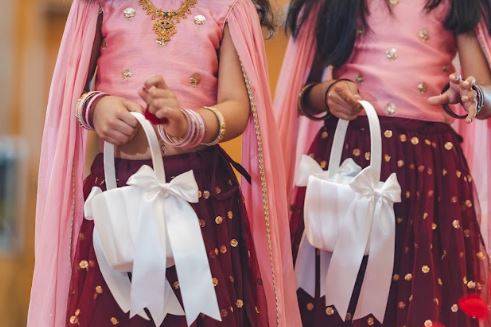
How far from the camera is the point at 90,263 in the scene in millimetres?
1213

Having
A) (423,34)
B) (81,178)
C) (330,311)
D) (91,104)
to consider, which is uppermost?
(423,34)

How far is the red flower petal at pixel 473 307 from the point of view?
131cm

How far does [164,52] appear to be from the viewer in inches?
48.9

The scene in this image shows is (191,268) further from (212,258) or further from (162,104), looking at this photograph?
(162,104)

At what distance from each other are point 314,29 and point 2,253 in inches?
87.3

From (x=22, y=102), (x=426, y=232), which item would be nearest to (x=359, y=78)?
(x=426, y=232)

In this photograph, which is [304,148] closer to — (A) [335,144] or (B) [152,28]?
(A) [335,144]

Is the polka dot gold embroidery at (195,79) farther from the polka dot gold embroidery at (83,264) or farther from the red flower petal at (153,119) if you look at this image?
the polka dot gold embroidery at (83,264)

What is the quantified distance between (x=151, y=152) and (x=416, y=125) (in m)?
0.47

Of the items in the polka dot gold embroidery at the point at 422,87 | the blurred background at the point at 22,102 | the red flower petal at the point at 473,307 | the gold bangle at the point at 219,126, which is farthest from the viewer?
the blurred background at the point at 22,102

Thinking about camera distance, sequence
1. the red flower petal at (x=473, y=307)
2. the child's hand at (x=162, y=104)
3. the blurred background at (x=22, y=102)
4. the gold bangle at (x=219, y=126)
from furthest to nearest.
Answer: the blurred background at (x=22, y=102), the red flower petal at (x=473, y=307), the gold bangle at (x=219, y=126), the child's hand at (x=162, y=104)

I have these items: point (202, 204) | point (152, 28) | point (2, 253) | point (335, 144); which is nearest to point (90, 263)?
point (202, 204)

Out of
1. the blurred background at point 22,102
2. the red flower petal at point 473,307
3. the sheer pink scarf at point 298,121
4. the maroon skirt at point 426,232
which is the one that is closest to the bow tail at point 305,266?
the maroon skirt at point 426,232

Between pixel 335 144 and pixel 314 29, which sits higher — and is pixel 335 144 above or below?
below
